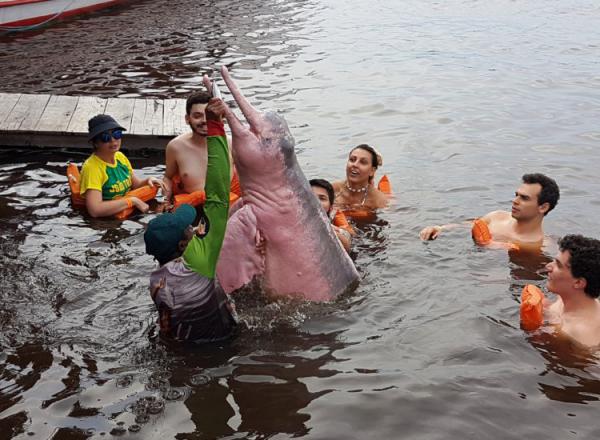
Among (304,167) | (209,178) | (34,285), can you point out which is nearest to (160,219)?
Result: (209,178)

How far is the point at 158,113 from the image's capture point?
10.9 m

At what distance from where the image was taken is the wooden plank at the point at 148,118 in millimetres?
10114

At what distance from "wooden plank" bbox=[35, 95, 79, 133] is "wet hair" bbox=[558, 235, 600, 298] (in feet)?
22.2

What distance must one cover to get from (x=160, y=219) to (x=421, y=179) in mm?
5256

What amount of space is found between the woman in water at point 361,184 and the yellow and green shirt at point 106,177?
93.6 inches

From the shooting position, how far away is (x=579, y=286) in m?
5.71

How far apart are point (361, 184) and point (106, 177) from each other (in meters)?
2.77

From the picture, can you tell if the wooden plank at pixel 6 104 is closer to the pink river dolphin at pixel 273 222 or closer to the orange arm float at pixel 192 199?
the orange arm float at pixel 192 199


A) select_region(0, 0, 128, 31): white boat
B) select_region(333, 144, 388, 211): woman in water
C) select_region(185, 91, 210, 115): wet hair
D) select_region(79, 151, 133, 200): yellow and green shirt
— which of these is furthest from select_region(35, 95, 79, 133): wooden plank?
select_region(0, 0, 128, 31): white boat

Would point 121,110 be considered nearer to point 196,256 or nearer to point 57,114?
point 57,114

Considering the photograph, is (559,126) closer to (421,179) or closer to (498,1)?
(421,179)

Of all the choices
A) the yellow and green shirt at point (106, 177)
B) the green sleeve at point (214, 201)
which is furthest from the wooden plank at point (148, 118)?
the green sleeve at point (214, 201)

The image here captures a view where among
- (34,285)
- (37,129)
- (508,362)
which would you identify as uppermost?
(37,129)

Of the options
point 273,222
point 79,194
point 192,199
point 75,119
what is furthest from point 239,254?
Answer: point 75,119
